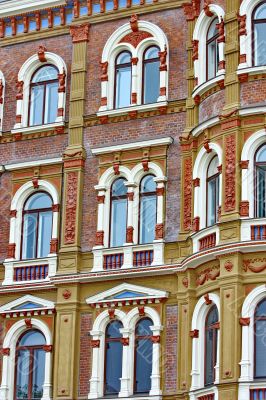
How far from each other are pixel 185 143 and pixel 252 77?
3.18 metres

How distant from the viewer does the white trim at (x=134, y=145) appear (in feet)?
122

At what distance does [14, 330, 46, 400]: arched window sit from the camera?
37469 mm

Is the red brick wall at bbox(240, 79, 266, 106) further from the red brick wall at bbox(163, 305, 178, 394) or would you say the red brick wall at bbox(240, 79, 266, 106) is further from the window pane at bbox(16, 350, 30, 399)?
the window pane at bbox(16, 350, 30, 399)

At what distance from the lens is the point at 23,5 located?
1614 inches

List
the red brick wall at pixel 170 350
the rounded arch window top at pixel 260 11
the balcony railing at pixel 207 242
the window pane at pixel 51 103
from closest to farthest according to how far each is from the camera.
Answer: the balcony railing at pixel 207 242 → the red brick wall at pixel 170 350 → the rounded arch window top at pixel 260 11 → the window pane at pixel 51 103

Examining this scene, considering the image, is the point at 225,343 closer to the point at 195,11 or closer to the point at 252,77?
the point at 252,77

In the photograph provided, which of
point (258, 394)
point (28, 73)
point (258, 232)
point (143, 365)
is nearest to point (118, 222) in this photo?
point (143, 365)

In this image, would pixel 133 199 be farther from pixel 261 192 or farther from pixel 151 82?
pixel 261 192

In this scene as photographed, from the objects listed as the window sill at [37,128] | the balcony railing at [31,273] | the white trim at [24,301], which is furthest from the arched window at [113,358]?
the window sill at [37,128]

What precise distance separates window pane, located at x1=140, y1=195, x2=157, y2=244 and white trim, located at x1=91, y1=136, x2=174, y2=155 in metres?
1.64

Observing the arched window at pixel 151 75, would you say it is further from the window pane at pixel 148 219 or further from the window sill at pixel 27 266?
the window sill at pixel 27 266

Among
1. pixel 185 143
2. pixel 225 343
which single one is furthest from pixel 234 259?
pixel 185 143

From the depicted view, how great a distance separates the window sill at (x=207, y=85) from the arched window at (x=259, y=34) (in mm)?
1060

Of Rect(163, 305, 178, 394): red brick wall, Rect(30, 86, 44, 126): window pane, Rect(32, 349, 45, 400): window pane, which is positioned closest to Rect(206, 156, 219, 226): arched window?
Rect(163, 305, 178, 394): red brick wall
